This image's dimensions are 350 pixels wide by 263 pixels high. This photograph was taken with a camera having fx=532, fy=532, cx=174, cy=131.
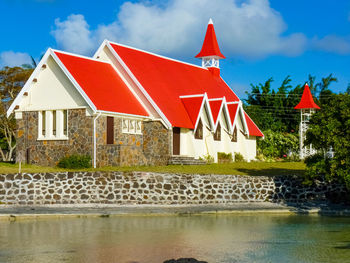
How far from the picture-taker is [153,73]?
1345 inches

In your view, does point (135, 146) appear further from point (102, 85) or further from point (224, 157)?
point (224, 157)

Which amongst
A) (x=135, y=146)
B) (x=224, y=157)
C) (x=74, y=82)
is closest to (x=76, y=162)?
(x=135, y=146)

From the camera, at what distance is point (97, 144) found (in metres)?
27.3

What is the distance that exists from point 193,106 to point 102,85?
618 centimetres

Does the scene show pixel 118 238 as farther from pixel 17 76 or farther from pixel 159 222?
pixel 17 76

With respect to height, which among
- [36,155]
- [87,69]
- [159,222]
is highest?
[87,69]

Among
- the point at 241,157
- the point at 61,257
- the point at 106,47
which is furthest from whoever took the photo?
the point at 241,157

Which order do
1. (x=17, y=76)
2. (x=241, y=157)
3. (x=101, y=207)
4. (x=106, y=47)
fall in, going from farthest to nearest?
1. (x=17, y=76)
2. (x=241, y=157)
3. (x=106, y=47)
4. (x=101, y=207)

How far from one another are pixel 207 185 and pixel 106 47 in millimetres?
14094

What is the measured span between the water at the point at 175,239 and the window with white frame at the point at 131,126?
1172cm

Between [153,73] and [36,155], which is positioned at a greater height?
[153,73]

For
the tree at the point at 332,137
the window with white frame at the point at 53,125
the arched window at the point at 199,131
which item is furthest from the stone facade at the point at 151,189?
the arched window at the point at 199,131

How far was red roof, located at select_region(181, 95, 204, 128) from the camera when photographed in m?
32.3

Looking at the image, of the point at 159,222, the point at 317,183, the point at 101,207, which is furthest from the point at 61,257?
the point at 317,183
